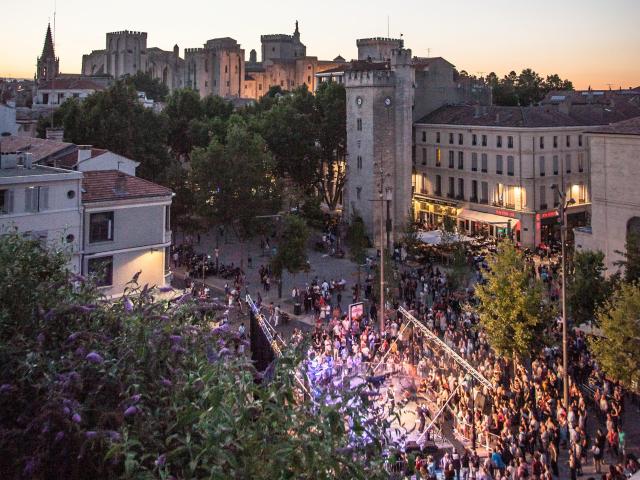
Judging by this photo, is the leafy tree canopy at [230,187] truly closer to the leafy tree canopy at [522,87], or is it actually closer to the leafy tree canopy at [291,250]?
the leafy tree canopy at [291,250]

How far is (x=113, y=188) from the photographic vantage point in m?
26.8

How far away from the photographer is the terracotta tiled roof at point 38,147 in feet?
97.2

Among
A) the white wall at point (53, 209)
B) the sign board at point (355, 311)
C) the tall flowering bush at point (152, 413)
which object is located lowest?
the sign board at point (355, 311)

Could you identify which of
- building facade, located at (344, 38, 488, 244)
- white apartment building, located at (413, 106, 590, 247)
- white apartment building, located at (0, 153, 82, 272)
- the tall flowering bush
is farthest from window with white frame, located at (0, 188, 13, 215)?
white apartment building, located at (413, 106, 590, 247)

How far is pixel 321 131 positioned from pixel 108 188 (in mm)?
31635

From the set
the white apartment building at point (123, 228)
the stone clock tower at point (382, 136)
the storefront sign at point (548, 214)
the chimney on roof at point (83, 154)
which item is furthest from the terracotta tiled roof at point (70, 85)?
the white apartment building at point (123, 228)

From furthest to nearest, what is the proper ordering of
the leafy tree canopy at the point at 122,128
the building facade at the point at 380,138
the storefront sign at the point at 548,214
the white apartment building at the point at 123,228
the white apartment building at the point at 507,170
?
the building facade at the point at 380,138 < the white apartment building at the point at 507,170 < the storefront sign at the point at 548,214 < the leafy tree canopy at the point at 122,128 < the white apartment building at the point at 123,228

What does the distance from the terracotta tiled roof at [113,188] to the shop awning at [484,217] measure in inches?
1071

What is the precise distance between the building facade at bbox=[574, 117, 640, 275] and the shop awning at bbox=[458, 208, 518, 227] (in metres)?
14.8

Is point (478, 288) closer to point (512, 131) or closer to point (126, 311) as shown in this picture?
point (126, 311)

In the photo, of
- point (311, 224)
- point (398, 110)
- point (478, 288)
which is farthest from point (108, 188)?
point (398, 110)

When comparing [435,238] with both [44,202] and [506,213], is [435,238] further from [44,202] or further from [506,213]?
[44,202]

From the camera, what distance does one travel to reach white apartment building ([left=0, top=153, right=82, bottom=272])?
931 inches

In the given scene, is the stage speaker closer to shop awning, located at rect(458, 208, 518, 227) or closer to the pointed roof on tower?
shop awning, located at rect(458, 208, 518, 227)
